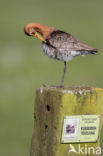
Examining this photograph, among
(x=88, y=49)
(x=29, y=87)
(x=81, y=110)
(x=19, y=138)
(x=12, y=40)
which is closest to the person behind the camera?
(x=81, y=110)

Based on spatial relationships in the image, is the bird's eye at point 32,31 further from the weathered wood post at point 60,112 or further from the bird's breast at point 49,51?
the weathered wood post at point 60,112

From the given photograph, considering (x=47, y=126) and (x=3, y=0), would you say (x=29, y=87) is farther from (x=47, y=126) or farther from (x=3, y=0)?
(x=3, y=0)

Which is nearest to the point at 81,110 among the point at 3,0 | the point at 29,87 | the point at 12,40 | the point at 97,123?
the point at 97,123

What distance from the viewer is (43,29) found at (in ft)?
26.5

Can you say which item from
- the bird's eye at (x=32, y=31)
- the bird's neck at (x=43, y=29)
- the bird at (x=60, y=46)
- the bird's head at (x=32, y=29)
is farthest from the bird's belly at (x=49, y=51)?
the bird's eye at (x=32, y=31)

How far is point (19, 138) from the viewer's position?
11109 mm

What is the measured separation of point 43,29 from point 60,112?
1.81 m

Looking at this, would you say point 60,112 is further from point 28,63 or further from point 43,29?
point 28,63

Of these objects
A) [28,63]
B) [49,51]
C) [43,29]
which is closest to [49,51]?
[49,51]

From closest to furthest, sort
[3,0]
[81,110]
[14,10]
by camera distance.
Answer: [81,110] < [14,10] < [3,0]

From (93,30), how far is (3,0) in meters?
6.85

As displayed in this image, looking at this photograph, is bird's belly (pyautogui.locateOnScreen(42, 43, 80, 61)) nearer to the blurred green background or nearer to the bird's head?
the bird's head

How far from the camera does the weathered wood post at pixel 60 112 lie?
257 inches

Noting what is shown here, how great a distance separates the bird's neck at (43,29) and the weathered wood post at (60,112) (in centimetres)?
129
